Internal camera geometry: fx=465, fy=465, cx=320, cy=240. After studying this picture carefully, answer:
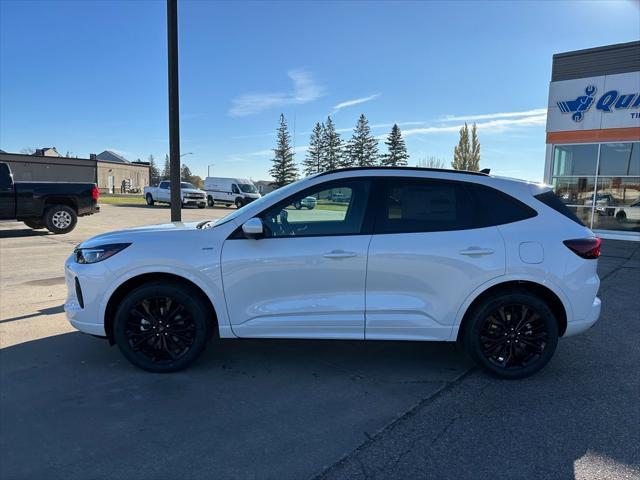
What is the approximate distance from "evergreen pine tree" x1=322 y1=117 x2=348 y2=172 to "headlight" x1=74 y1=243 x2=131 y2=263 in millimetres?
72416

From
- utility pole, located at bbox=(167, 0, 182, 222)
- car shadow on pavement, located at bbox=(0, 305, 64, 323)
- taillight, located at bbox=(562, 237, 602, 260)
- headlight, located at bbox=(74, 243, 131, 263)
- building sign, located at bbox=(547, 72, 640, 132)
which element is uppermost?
building sign, located at bbox=(547, 72, 640, 132)

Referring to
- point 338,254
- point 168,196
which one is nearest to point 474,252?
point 338,254

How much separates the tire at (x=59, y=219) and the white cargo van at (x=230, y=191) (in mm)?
20781

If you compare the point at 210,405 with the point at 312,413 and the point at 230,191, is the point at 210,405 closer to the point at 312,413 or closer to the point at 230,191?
the point at 312,413

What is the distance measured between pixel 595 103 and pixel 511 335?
613 inches

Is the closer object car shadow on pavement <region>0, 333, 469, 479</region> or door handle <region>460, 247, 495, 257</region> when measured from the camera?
car shadow on pavement <region>0, 333, 469, 479</region>

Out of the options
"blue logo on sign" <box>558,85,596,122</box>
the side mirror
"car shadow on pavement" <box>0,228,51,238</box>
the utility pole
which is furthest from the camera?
"blue logo on sign" <box>558,85,596,122</box>

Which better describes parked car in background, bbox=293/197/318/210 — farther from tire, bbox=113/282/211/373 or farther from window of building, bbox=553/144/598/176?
window of building, bbox=553/144/598/176

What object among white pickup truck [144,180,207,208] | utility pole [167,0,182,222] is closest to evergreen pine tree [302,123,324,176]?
white pickup truck [144,180,207,208]

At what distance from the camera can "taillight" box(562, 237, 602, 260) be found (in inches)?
151

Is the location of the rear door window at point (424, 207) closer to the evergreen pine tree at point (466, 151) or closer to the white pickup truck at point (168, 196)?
the white pickup truck at point (168, 196)

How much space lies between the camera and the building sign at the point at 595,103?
15364mm

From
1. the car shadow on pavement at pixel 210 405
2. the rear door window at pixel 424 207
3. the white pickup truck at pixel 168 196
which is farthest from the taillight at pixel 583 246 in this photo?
the white pickup truck at pixel 168 196

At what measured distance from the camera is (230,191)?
35281 mm
